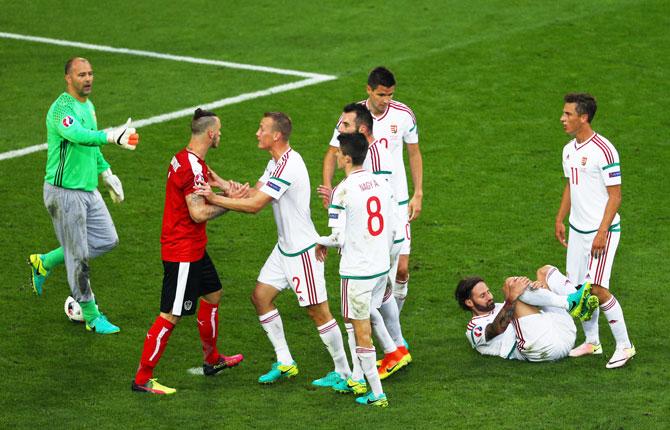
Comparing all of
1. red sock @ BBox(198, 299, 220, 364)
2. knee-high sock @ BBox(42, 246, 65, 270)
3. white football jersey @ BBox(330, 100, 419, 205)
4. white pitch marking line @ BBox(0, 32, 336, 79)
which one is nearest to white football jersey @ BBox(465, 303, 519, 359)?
white football jersey @ BBox(330, 100, 419, 205)

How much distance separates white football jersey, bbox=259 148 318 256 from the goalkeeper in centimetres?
200

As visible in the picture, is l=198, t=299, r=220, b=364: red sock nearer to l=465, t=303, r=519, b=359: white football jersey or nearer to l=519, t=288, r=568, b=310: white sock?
l=465, t=303, r=519, b=359: white football jersey

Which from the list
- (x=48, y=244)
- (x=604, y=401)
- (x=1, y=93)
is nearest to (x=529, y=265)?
(x=604, y=401)

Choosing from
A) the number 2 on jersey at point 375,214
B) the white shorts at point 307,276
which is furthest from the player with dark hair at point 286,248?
the number 2 on jersey at point 375,214

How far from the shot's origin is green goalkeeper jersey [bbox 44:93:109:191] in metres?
10.9

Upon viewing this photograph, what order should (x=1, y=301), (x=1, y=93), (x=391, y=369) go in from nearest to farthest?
(x=391, y=369) → (x=1, y=301) → (x=1, y=93)

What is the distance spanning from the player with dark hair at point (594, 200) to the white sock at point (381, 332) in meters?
1.86

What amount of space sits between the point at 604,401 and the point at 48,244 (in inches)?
267

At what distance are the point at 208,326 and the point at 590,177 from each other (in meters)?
3.61

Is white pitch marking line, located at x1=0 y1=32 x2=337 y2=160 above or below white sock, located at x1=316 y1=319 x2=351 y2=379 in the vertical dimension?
above

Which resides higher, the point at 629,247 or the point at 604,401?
the point at 629,247

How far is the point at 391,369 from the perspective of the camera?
10.5 metres

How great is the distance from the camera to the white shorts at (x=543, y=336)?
1056 centimetres

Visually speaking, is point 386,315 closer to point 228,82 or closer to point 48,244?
point 48,244
